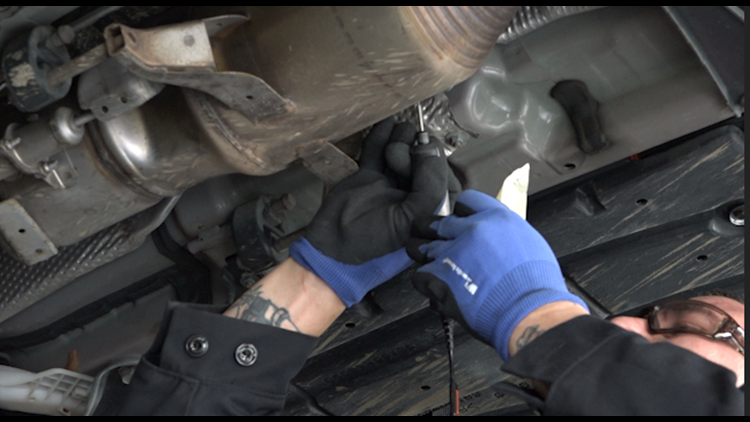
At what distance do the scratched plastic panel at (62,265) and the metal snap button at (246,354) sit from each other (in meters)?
0.39

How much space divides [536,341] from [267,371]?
0.50 meters

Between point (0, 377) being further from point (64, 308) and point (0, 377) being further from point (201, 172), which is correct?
point (201, 172)

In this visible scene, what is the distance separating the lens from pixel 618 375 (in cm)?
96

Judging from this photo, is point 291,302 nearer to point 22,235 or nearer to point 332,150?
point 332,150

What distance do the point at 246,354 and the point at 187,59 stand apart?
1.64 feet

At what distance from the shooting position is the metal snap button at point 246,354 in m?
1.30

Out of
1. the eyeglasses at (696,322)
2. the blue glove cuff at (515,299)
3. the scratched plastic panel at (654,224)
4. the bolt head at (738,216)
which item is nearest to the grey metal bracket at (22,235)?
the blue glove cuff at (515,299)

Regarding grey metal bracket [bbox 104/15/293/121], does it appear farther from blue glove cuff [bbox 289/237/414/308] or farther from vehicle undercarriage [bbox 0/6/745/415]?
blue glove cuff [bbox 289/237/414/308]

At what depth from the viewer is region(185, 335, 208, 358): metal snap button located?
1285 millimetres

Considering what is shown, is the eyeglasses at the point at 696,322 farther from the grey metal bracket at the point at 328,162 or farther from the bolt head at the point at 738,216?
the grey metal bracket at the point at 328,162

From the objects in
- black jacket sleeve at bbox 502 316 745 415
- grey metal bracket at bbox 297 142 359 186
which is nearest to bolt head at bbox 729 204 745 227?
black jacket sleeve at bbox 502 316 745 415

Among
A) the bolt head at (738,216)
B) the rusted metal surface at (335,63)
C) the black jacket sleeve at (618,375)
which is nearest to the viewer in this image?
the black jacket sleeve at (618,375)

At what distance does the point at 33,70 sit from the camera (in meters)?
1.16

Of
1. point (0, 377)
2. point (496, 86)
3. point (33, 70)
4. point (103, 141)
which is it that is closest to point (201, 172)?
point (103, 141)
